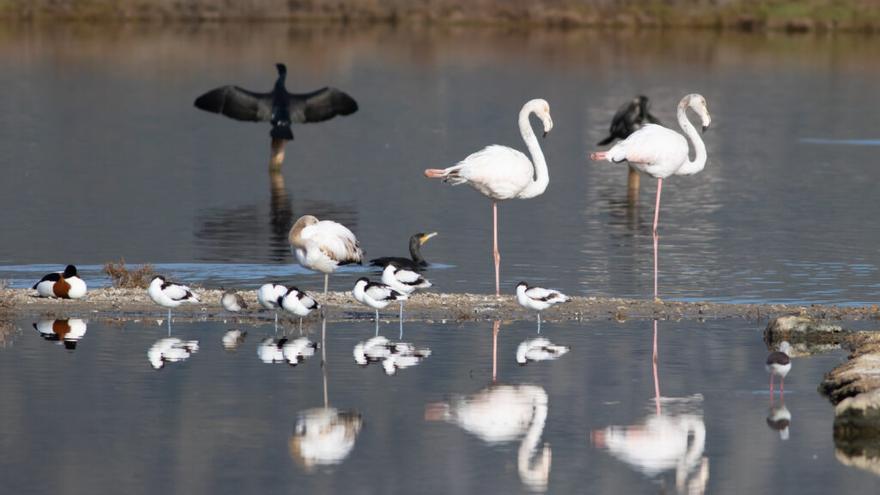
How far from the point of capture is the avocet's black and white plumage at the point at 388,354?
47.3 ft

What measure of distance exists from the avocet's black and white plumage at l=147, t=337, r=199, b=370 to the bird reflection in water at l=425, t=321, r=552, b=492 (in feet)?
8.60

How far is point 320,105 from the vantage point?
31734 millimetres

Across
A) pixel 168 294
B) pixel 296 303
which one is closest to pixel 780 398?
pixel 296 303

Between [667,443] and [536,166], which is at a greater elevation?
[536,166]

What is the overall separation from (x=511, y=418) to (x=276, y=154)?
20.7 meters

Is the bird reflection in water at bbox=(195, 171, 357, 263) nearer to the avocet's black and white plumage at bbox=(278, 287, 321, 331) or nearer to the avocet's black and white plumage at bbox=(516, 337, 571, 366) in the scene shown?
the avocet's black and white plumage at bbox=(278, 287, 321, 331)

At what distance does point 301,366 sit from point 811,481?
4.75m

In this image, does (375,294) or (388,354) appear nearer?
(388,354)

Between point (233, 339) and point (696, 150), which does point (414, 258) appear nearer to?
point (696, 150)

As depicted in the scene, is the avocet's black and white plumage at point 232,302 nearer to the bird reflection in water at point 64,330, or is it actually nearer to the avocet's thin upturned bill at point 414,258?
the bird reflection in water at point 64,330

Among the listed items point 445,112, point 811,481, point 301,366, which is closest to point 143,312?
point 301,366

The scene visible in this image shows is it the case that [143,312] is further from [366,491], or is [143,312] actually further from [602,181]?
[602,181]

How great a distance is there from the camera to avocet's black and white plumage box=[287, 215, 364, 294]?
54.5 feet

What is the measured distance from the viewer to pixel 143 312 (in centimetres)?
1669
